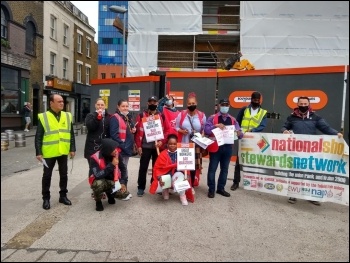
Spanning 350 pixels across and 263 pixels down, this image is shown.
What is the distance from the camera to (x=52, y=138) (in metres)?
4.14

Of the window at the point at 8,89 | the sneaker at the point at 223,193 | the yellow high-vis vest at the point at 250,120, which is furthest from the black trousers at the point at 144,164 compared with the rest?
the window at the point at 8,89

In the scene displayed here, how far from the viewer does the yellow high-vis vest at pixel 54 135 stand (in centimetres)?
409

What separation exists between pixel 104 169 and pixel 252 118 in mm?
2758

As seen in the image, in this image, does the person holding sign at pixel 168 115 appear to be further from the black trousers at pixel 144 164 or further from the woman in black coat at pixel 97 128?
the woman in black coat at pixel 97 128

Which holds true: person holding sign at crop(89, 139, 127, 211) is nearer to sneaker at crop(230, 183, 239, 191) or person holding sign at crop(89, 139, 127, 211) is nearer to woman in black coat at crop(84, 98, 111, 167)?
woman in black coat at crop(84, 98, 111, 167)

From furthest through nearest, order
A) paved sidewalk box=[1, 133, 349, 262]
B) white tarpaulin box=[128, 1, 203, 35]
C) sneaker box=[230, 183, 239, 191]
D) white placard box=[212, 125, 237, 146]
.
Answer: white tarpaulin box=[128, 1, 203, 35] → sneaker box=[230, 183, 239, 191] → white placard box=[212, 125, 237, 146] → paved sidewalk box=[1, 133, 349, 262]

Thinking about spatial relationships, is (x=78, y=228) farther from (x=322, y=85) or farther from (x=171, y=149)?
(x=322, y=85)

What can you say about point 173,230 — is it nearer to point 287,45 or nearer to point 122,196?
point 122,196

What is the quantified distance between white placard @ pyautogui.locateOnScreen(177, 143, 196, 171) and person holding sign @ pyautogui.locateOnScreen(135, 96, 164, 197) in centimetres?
42

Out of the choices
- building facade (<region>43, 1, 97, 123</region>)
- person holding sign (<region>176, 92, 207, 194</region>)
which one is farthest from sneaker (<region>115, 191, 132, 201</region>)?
building facade (<region>43, 1, 97, 123</region>)

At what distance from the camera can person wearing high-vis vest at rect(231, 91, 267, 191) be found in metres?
5.08

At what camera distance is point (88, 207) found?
432cm

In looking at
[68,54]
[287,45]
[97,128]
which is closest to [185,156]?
[97,128]

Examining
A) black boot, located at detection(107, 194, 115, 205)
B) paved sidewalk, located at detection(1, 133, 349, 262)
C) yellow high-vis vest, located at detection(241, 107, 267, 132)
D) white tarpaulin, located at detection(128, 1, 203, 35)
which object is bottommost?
paved sidewalk, located at detection(1, 133, 349, 262)
